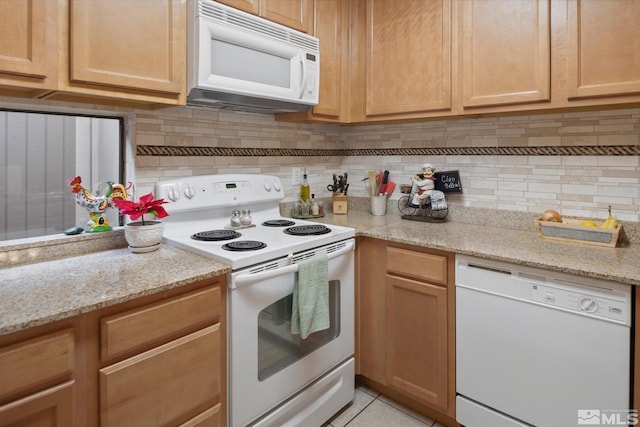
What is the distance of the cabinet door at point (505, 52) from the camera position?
1.67 meters

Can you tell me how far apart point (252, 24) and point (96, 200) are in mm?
1041

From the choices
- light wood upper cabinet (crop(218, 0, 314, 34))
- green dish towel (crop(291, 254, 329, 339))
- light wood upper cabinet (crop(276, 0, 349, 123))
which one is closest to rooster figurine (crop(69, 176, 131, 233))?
green dish towel (crop(291, 254, 329, 339))

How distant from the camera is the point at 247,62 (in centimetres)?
173

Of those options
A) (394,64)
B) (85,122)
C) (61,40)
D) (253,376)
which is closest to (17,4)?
(61,40)

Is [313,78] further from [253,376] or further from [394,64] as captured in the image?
[253,376]

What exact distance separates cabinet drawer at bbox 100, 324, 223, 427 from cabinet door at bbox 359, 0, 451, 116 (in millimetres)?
1561

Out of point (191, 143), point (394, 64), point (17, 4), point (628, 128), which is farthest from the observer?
point (394, 64)

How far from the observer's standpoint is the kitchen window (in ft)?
5.07

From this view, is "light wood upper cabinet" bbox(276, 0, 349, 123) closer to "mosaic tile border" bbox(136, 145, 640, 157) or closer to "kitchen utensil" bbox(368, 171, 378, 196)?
"mosaic tile border" bbox(136, 145, 640, 157)

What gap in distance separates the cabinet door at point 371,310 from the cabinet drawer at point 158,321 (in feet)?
2.92

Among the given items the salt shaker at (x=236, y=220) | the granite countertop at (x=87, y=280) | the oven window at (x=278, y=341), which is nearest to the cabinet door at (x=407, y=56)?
the salt shaker at (x=236, y=220)

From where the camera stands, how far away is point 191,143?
193cm

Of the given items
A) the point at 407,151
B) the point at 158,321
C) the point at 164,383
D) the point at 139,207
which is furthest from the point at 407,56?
the point at 164,383

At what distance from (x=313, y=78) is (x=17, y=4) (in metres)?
1.25
